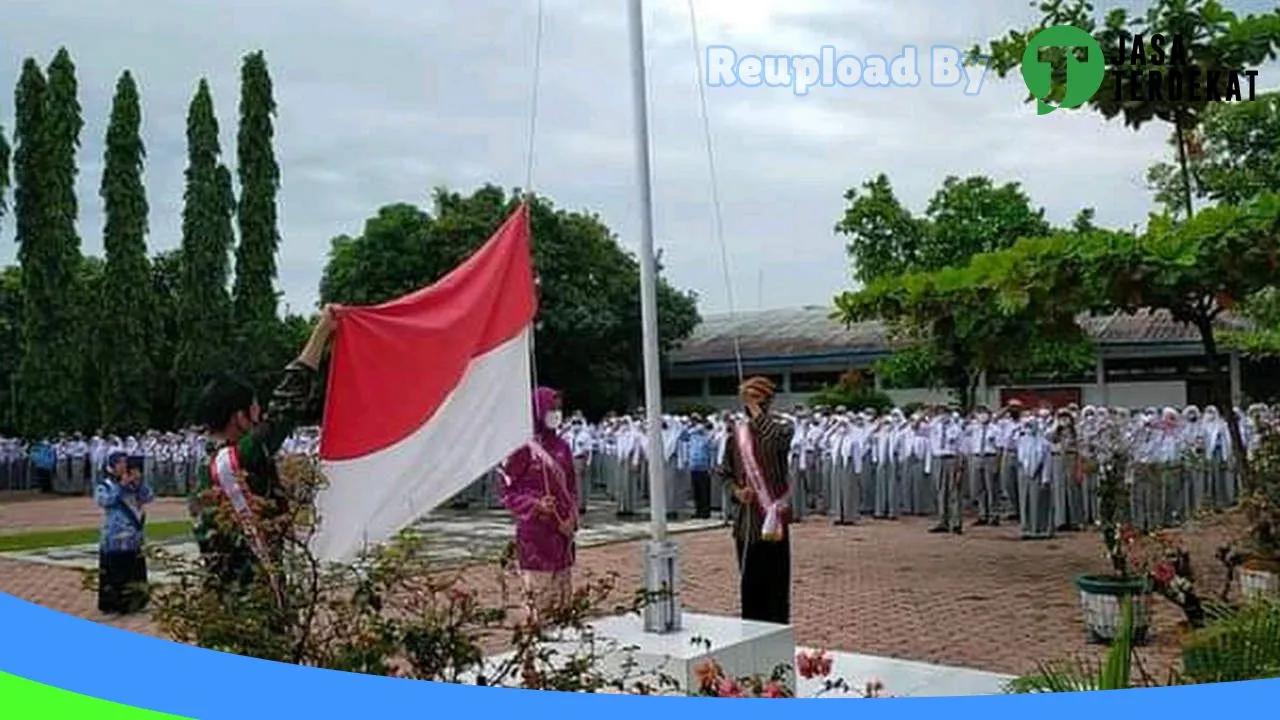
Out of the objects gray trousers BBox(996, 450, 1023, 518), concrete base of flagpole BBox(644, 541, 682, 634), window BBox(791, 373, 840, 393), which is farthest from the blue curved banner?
gray trousers BBox(996, 450, 1023, 518)

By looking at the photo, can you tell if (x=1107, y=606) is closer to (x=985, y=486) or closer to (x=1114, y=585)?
(x=1114, y=585)

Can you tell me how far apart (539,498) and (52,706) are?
2.15m

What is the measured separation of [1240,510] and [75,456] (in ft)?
28.9

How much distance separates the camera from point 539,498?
4.39 metres

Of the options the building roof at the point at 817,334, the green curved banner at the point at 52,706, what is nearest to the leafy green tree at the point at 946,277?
the building roof at the point at 817,334

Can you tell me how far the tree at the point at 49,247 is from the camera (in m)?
4.36

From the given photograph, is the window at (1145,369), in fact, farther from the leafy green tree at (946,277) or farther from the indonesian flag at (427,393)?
the indonesian flag at (427,393)

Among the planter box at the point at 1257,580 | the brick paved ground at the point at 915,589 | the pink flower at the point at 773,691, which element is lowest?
the brick paved ground at the point at 915,589

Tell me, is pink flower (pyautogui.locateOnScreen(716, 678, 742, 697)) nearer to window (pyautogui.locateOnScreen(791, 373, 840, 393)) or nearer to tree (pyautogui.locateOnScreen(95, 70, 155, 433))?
tree (pyautogui.locateOnScreen(95, 70, 155, 433))

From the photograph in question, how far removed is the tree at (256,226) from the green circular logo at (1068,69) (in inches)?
96.6

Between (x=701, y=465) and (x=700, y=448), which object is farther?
(x=701, y=465)

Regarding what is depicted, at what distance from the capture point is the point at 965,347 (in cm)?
653

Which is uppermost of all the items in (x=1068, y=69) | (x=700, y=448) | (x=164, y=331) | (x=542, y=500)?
(x=1068, y=69)

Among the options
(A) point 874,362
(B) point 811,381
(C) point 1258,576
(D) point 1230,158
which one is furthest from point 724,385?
(C) point 1258,576
